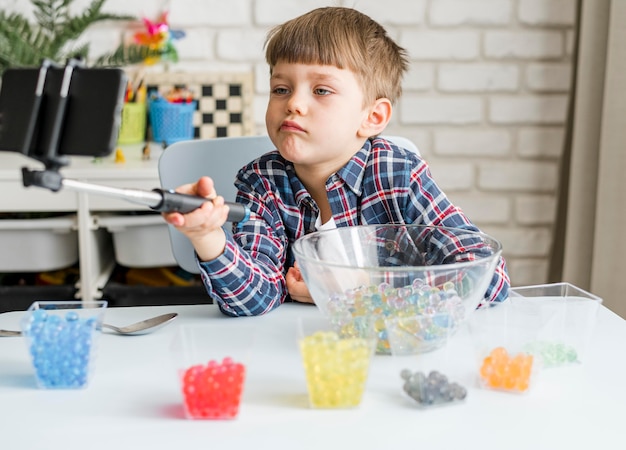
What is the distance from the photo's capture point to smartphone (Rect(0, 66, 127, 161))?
2.16 feet

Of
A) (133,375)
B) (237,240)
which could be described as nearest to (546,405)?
(133,375)

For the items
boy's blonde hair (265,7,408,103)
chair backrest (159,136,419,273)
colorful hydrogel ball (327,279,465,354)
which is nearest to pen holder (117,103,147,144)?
chair backrest (159,136,419,273)

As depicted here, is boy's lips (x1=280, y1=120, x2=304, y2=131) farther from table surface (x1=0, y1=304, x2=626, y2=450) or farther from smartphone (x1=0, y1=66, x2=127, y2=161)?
smartphone (x1=0, y1=66, x2=127, y2=161)

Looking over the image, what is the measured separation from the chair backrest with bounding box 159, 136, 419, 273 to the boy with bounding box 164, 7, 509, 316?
0.61 feet

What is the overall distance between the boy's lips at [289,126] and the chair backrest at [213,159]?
32 cm

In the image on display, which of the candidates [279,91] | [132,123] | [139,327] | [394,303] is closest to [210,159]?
[279,91]

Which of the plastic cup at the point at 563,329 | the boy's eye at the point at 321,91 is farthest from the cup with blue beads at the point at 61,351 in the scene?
the boy's eye at the point at 321,91

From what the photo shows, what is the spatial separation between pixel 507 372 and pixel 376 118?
0.64m

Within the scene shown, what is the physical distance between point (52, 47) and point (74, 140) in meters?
1.59

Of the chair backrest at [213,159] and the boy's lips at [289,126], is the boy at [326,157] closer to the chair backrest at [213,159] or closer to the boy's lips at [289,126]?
the boy's lips at [289,126]

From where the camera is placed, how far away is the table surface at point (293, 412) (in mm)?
716

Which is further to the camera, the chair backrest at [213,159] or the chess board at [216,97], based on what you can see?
the chess board at [216,97]

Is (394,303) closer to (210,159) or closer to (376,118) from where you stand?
(376,118)

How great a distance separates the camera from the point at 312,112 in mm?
1244
